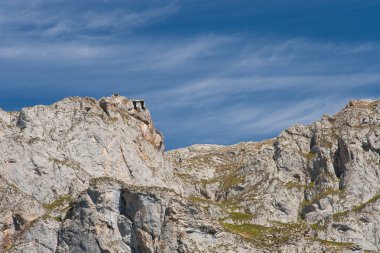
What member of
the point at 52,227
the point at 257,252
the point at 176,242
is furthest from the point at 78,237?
the point at 257,252

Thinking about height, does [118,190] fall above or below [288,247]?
above

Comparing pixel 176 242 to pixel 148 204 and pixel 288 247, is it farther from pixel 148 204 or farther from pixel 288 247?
pixel 288 247

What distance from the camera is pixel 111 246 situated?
190 metres

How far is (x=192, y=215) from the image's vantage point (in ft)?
623

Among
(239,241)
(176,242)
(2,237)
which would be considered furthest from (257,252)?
(2,237)

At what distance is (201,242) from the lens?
616 ft

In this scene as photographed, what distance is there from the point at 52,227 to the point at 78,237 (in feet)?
20.4

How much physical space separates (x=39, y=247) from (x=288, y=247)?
44.5 meters

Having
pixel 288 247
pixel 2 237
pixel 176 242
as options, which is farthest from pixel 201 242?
pixel 2 237

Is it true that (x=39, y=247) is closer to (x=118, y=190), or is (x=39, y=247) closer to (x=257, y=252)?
(x=118, y=190)

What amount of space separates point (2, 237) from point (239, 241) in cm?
4247

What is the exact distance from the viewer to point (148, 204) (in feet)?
625

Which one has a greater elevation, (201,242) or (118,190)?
(118,190)

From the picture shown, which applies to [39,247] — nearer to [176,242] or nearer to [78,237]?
[78,237]
